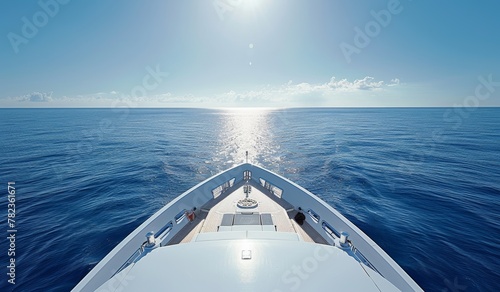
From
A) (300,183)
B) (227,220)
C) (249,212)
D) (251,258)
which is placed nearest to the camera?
(251,258)

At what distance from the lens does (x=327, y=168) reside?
21.3m

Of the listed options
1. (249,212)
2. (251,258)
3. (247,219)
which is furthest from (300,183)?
(251,258)

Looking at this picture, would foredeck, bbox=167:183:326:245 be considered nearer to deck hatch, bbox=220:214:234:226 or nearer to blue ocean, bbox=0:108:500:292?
deck hatch, bbox=220:214:234:226

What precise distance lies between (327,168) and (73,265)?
20455 millimetres

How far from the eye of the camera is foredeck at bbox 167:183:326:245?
7163 mm

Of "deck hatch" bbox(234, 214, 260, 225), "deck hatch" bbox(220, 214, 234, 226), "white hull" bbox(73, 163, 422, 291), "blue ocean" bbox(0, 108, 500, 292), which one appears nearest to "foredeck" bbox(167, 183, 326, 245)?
"white hull" bbox(73, 163, 422, 291)

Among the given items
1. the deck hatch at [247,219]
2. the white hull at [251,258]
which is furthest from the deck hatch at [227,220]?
the deck hatch at [247,219]

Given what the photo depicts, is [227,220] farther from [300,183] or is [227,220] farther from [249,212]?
[300,183]

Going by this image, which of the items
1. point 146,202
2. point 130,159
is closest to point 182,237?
point 146,202

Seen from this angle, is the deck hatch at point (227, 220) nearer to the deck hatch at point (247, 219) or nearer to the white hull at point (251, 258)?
the white hull at point (251, 258)

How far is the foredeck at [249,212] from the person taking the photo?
7163 mm

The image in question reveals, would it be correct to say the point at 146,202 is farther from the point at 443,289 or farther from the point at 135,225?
the point at 443,289

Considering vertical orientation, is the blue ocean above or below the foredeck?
below

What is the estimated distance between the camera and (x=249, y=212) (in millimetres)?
7789
